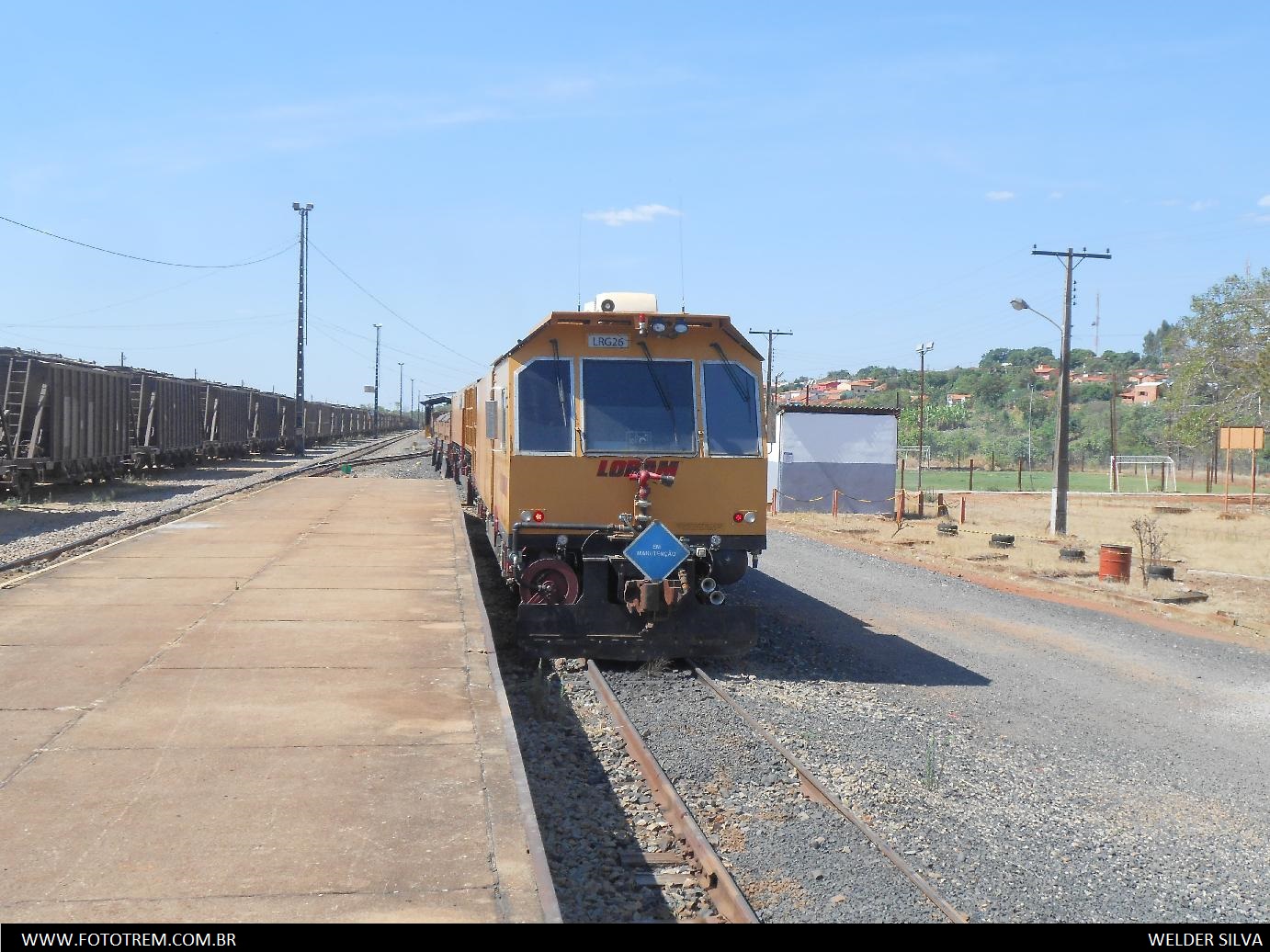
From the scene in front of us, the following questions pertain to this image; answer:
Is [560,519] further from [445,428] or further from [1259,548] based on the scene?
[445,428]

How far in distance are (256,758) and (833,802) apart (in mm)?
3395

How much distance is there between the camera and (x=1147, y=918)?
5367mm

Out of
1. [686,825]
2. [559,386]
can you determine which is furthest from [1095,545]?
[686,825]

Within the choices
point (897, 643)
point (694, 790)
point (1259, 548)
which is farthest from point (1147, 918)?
point (1259, 548)

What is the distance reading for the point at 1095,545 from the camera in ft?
82.5

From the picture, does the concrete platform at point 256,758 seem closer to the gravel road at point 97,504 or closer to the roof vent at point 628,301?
the roof vent at point 628,301

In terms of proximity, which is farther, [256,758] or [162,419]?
[162,419]

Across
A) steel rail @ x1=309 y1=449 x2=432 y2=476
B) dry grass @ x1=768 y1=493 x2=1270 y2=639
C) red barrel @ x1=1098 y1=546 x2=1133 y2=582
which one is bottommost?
dry grass @ x1=768 y1=493 x2=1270 y2=639

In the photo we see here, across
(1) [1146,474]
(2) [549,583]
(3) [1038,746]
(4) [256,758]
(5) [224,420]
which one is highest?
(5) [224,420]

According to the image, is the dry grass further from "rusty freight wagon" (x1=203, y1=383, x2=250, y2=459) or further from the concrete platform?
"rusty freight wagon" (x1=203, y1=383, x2=250, y2=459)

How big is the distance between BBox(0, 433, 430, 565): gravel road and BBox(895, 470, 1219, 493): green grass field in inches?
1093

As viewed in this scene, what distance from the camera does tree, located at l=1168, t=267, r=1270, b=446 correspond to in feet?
152

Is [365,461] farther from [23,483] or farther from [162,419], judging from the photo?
[23,483]

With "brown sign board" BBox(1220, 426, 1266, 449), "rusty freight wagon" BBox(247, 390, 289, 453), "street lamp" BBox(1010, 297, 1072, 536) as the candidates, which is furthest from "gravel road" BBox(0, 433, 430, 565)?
"brown sign board" BBox(1220, 426, 1266, 449)
